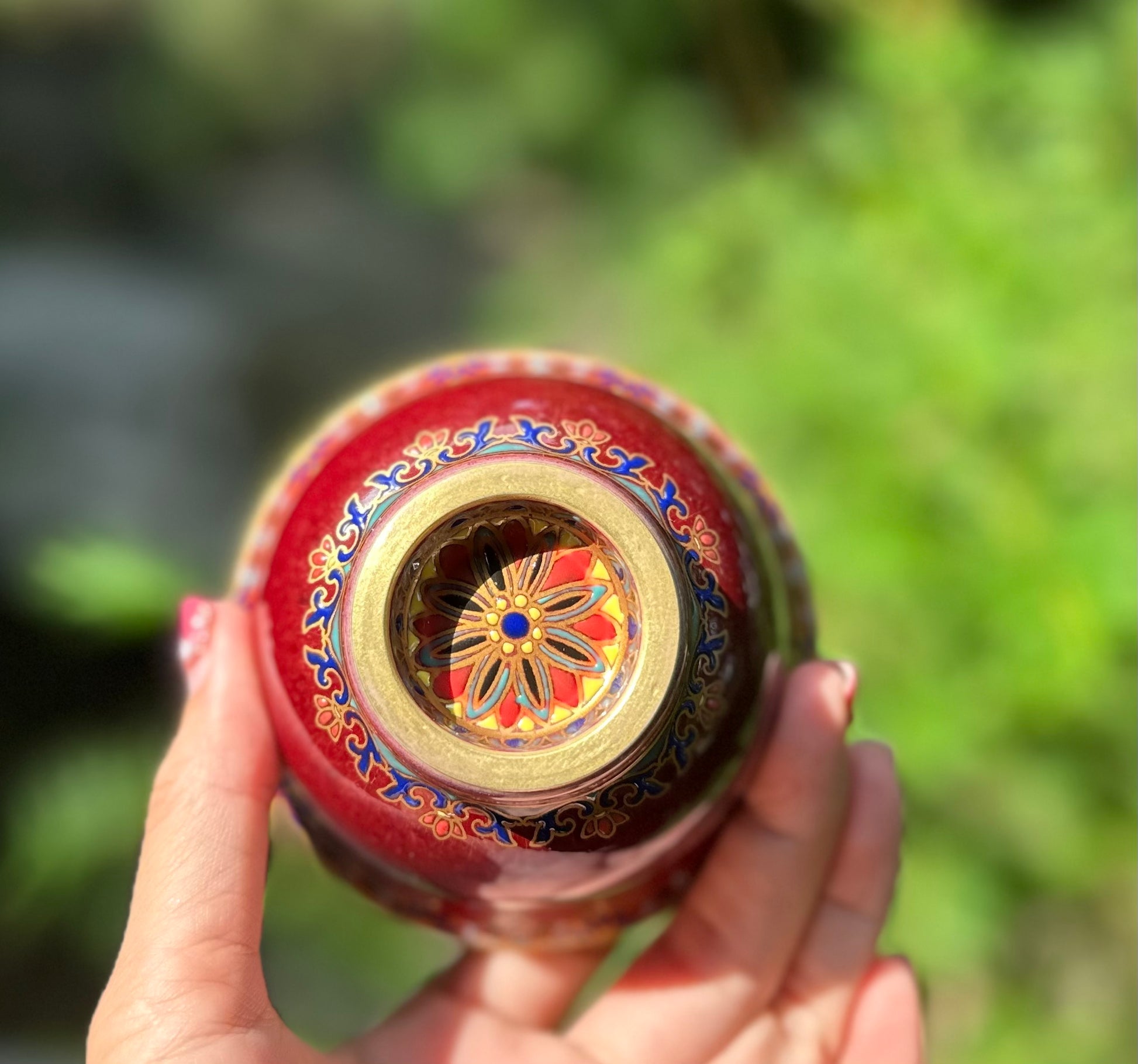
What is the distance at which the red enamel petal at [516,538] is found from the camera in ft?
3.10

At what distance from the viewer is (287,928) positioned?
7.52ft

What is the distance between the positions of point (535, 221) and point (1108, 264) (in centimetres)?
176

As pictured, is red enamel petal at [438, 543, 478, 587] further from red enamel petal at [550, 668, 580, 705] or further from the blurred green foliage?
the blurred green foliage

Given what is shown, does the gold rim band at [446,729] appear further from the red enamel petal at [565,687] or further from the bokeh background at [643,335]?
the bokeh background at [643,335]

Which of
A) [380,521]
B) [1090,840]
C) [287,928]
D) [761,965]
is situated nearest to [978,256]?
[1090,840]

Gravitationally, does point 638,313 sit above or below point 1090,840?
above

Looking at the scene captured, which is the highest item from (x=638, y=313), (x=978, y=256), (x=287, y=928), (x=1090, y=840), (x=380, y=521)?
(x=978, y=256)

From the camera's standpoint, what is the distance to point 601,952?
1.35 metres

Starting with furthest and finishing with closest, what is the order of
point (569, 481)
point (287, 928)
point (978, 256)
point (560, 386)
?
1. point (287, 928)
2. point (978, 256)
3. point (560, 386)
4. point (569, 481)

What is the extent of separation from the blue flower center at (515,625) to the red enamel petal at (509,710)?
0.16 ft

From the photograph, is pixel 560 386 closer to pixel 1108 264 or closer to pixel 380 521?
pixel 380 521

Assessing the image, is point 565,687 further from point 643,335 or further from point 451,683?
point 643,335

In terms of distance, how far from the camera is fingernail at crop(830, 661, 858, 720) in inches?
46.0

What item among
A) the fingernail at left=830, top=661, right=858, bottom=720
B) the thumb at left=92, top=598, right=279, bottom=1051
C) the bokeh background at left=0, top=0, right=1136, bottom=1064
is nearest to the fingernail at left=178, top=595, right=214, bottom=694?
the thumb at left=92, top=598, right=279, bottom=1051
